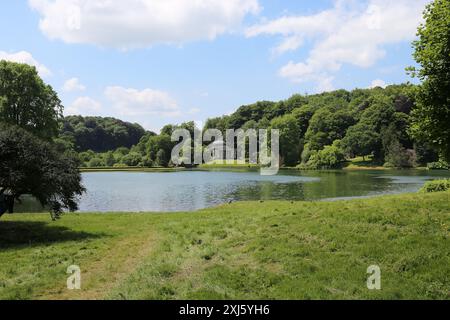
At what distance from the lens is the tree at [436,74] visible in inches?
667

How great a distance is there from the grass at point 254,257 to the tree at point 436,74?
3.66 meters

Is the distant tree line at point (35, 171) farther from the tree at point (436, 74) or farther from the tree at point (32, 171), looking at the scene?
the tree at point (436, 74)

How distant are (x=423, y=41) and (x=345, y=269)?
13.4 meters

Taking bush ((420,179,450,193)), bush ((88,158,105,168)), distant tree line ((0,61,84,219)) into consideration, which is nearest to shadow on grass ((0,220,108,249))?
distant tree line ((0,61,84,219))

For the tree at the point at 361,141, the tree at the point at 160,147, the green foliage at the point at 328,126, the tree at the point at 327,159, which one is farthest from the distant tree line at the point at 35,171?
the tree at the point at 160,147

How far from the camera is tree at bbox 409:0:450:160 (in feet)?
55.6

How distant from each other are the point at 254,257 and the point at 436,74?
11.8 m

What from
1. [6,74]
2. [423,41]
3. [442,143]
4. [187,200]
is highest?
[6,74]

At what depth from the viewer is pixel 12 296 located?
1060 centimetres

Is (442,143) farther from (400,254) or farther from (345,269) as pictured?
(345,269)

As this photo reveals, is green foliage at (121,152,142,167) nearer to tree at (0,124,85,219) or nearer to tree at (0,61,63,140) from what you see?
tree at (0,61,63,140)

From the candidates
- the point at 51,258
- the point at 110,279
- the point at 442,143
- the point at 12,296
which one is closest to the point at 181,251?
the point at 110,279

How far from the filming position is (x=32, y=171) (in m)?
19.8
